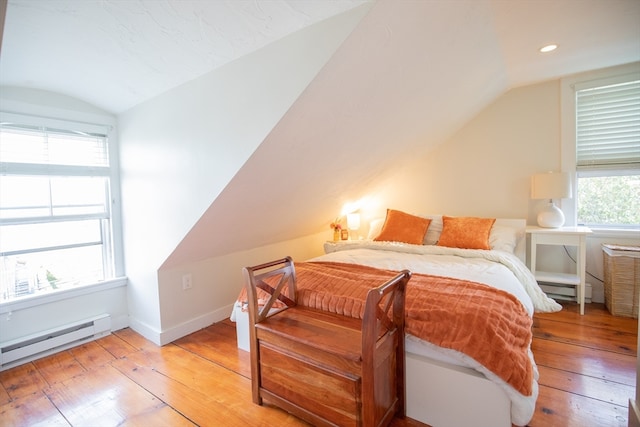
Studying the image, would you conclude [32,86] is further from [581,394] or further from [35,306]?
[581,394]

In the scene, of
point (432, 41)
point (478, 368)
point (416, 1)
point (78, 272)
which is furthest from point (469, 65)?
point (78, 272)

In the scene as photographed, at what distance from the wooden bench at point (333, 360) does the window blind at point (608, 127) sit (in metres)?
2.72

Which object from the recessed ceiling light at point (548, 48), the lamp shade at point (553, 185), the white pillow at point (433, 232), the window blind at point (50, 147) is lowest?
Result: the white pillow at point (433, 232)

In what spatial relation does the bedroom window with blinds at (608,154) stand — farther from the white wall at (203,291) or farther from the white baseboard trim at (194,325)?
the white baseboard trim at (194,325)

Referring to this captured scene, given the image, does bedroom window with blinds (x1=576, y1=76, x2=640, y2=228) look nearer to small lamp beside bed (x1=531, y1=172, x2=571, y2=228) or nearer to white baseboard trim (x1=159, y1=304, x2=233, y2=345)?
small lamp beside bed (x1=531, y1=172, x2=571, y2=228)

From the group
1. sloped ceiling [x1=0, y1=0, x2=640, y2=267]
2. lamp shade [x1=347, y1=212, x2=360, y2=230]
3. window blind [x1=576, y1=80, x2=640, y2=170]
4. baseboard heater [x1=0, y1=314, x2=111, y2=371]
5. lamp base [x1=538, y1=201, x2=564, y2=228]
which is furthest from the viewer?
lamp shade [x1=347, y1=212, x2=360, y2=230]

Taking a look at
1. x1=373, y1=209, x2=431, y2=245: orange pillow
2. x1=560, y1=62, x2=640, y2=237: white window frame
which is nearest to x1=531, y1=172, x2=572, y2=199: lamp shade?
x1=560, y1=62, x2=640, y2=237: white window frame

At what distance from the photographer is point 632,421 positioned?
4.31 ft

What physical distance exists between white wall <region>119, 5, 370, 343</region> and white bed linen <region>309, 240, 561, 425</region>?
3.76 feet

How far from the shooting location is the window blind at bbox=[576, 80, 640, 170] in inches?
105

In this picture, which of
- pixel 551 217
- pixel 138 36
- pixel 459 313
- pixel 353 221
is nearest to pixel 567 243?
pixel 551 217

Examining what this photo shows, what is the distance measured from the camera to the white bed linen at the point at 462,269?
4.23 ft

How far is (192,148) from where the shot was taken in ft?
6.50

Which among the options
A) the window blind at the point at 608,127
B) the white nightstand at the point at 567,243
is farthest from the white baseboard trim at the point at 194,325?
the window blind at the point at 608,127
